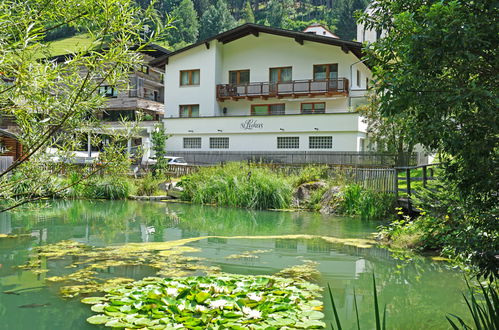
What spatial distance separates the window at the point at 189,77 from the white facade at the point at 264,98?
0.31 meters

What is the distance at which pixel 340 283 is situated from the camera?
7359mm

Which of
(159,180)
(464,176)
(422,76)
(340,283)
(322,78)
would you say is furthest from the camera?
(322,78)

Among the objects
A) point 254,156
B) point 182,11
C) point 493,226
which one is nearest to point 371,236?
point 493,226

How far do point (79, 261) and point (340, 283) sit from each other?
4.84 m

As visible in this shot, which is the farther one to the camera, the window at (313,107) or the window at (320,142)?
the window at (313,107)

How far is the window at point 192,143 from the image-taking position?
34.3 meters

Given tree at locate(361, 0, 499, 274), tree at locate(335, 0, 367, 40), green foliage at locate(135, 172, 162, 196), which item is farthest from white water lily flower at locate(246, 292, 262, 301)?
tree at locate(335, 0, 367, 40)

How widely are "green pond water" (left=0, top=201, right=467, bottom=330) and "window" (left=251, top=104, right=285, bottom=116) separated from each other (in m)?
18.6

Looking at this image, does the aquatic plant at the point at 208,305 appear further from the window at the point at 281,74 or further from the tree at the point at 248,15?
the tree at the point at 248,15

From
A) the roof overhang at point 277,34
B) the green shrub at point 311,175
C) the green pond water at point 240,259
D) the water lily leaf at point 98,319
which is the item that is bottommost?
the green pond water at point 240,259

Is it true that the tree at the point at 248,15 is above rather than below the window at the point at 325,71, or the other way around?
above

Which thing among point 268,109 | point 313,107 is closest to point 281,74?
point 268,109

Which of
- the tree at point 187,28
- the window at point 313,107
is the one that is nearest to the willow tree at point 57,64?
the window at point 313,107

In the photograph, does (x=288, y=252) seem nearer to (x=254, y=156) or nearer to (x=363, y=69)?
(x=254, y=156)
